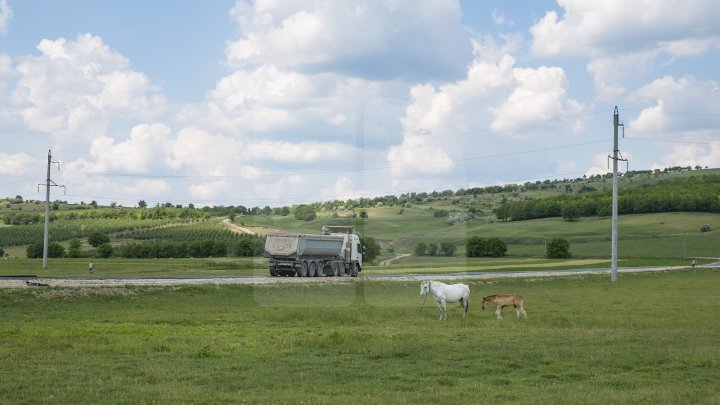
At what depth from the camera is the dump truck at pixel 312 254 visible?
198ft

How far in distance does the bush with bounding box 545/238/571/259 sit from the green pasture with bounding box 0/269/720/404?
74.9 metres

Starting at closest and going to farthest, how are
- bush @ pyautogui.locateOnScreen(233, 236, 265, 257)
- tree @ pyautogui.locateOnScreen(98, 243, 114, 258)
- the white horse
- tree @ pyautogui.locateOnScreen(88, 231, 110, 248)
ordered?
Answer: the white horse
bush @ pyautogui.locateOnScreen(233, 236, 265, 257)
tree @ pyautogui.locateOnScreen(98, 243, 114, 258)
tree @ pyautogui.locateOnScreen(88, 231, 110, 248)

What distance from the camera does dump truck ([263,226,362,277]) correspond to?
198 ft

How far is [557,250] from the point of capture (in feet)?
371

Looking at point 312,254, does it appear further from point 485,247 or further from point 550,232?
point 550,232

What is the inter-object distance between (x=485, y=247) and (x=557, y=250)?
10822 mm

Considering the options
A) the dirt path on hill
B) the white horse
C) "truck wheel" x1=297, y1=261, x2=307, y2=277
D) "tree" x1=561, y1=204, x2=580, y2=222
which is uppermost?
"tree" x1=561, y1=204, x2=580, y2=222

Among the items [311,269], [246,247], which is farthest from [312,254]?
[246,247]

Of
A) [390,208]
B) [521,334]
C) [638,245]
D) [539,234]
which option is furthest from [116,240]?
[521,334]

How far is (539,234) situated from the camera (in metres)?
141

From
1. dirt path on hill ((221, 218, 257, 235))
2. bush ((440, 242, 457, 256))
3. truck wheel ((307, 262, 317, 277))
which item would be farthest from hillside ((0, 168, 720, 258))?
truck wheel ((307, 262, 317, 277))

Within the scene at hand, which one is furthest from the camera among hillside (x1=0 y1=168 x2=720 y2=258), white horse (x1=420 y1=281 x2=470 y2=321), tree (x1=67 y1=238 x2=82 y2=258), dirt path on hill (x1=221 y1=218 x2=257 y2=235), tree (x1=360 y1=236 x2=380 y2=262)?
tree (x1=67 y1=238 x2=82 y2=258)

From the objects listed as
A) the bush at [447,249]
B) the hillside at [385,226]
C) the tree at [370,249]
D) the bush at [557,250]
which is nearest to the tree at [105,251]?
the hillside at [385,226]

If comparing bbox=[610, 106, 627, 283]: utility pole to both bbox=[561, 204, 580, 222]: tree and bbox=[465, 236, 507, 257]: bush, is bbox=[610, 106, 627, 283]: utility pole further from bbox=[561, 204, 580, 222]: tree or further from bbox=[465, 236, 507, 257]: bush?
bbox=[561, 204, 580, 222]: tree
